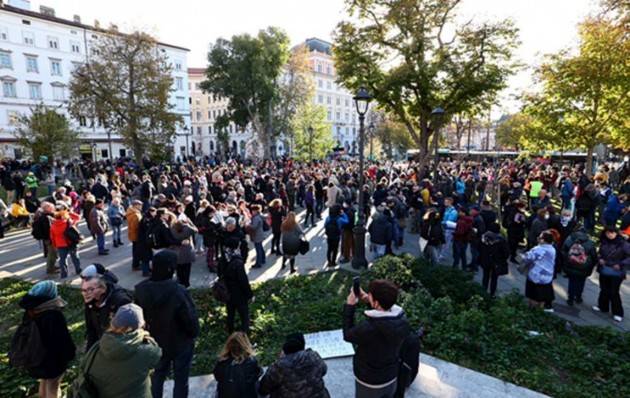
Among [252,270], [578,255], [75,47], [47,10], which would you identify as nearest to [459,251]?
[578,255]

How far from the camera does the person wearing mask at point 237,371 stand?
131 inches

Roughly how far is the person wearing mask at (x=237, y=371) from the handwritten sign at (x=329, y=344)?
2.12 metres

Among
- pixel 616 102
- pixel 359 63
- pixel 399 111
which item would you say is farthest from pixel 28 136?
pixel 616 102

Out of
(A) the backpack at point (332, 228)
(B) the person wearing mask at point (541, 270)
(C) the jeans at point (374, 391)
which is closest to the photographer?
(C) the jeans at point (374, 391)

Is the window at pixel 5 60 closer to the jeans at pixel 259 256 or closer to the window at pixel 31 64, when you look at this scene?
the window at pixel 31 64

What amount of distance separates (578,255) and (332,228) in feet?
17.1

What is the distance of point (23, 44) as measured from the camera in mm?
42688

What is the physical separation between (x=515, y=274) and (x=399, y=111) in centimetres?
1481

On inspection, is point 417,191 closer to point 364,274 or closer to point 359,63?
point 364,274

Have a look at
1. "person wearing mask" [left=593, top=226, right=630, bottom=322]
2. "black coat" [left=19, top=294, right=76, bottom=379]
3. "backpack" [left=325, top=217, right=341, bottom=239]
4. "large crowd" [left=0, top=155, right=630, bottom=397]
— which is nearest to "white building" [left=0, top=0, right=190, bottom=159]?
"large crowd" [left=0, top=155, right=630, bottom=397]

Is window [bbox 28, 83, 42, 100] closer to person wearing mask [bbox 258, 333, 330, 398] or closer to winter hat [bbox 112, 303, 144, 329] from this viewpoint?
winter hat [bbox 112, 303, 144, 329]

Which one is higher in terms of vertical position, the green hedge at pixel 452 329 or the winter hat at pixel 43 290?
the winter hat at pixel 43 290

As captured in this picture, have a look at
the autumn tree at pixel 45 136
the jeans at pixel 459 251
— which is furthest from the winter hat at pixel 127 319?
the autumn tree at pixel 45 136

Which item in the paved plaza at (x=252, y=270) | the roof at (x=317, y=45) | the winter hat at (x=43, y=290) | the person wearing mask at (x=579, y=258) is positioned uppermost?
the roof at (x=317, y=45)
